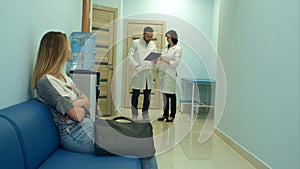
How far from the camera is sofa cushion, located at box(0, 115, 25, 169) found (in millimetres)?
1215

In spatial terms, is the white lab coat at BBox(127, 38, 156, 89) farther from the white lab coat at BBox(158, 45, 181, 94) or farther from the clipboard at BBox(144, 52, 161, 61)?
the white lab coat at BBox(158, 45, 181, 94)

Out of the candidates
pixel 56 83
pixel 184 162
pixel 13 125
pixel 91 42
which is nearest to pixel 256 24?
pixel 184 162

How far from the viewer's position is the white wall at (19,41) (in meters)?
1.68

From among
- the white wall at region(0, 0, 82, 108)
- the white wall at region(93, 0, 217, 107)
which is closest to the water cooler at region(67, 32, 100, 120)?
the white wall at region(0, 0, 82, 108)

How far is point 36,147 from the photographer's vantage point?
1.54 meters

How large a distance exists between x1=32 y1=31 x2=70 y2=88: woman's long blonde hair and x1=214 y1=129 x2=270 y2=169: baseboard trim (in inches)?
82.4

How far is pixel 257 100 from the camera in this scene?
3.01m

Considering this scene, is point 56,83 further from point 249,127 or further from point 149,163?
point 249,127

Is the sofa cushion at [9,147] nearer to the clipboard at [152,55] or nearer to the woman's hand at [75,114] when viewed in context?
the woman's hand at [75,114]

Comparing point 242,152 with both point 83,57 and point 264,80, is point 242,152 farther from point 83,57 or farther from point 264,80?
point 83,57

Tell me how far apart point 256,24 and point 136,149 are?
2.10m

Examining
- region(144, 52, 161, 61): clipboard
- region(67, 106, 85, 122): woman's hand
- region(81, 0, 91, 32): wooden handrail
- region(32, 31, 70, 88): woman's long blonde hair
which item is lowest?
region(67, 106, 85, 122): woman's hand

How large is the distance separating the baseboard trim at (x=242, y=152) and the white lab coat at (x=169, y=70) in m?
1.22

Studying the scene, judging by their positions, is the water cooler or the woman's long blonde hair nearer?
the woman's long blonde hair
